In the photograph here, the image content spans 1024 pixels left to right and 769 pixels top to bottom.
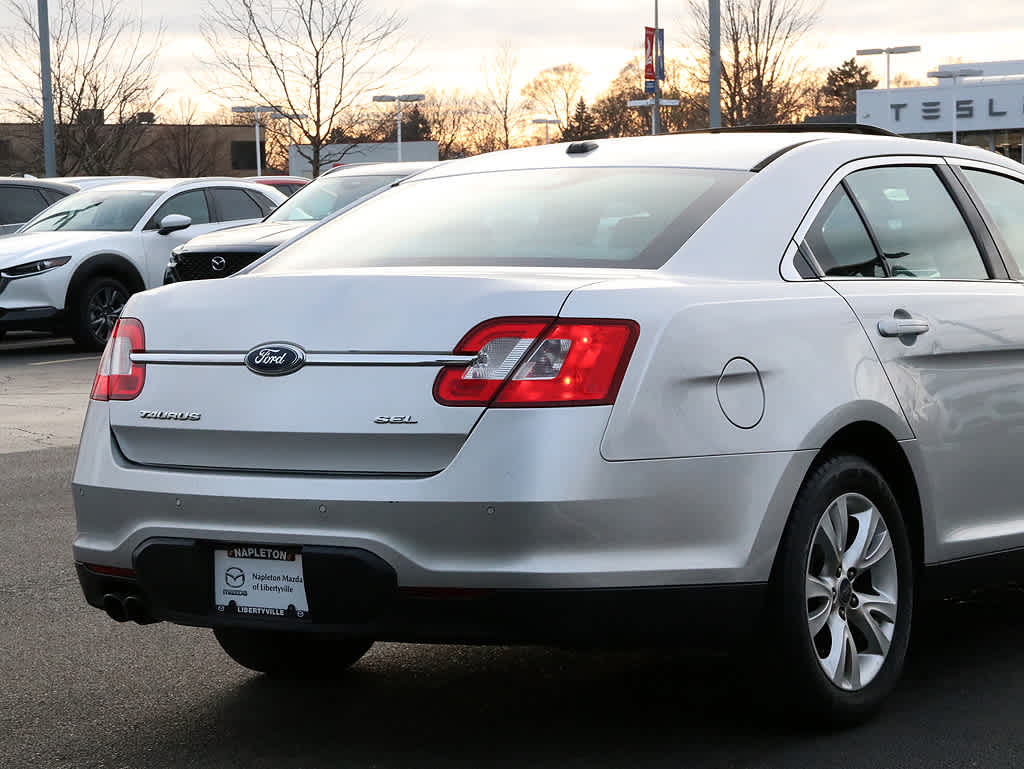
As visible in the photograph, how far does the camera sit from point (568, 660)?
17.8 ft

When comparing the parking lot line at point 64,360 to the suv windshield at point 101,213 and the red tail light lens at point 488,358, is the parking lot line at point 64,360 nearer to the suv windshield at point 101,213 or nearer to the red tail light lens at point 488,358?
the suv windshield at point 101,213

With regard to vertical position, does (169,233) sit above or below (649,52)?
below

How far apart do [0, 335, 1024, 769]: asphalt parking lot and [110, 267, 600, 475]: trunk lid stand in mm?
813

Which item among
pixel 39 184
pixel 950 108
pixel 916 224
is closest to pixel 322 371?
pixel 916 224

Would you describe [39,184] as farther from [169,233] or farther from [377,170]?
[377,170]

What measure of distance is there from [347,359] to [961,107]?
63507 millimetres

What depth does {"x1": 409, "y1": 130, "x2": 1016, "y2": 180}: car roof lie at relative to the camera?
16.5 ft

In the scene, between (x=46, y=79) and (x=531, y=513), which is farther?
(x=46, y=79)

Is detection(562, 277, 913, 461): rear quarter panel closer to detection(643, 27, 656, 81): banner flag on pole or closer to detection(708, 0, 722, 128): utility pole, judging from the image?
detection(708, 0, 722, 128): utility pole

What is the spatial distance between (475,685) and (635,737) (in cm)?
73

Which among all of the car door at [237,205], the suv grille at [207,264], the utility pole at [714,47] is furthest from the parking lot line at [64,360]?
the utility pole at [714,47]

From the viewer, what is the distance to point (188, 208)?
19.3 meters

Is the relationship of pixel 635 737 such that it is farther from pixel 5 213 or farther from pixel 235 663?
pixel 5 213

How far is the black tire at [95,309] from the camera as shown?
60.2ft
